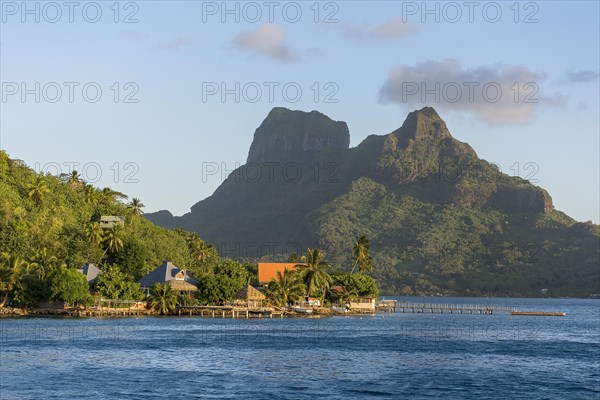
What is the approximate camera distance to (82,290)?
11675cm

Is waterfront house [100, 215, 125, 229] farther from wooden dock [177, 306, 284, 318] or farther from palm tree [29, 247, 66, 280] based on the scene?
wooden dock [177, 306, 284, 318]

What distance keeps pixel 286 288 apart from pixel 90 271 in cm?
3140

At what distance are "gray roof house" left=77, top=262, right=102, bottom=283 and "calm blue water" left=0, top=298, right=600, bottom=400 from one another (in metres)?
14.2

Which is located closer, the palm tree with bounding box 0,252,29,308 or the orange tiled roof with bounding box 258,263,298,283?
the palm tree with bounding box 0,252,29,308

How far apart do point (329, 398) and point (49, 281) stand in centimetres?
7618

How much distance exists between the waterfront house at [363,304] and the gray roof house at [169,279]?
36.2 m

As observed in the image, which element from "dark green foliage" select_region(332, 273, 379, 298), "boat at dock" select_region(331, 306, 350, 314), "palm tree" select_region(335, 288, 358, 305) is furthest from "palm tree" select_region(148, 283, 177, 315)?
"dark green foliage" select_region(332, 273, 379, 298)

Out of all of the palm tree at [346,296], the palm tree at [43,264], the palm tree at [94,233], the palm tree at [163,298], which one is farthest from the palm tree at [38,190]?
the palm tree at [346,296]

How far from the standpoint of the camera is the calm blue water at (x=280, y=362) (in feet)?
178

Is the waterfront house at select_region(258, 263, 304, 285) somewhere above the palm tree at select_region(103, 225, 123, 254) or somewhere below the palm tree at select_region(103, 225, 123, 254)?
below

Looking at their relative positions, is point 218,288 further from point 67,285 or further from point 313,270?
point 67,285

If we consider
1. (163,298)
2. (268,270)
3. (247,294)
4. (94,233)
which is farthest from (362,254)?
(94,233)

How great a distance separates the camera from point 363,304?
6078 inches

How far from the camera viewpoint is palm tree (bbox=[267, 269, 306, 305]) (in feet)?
433
